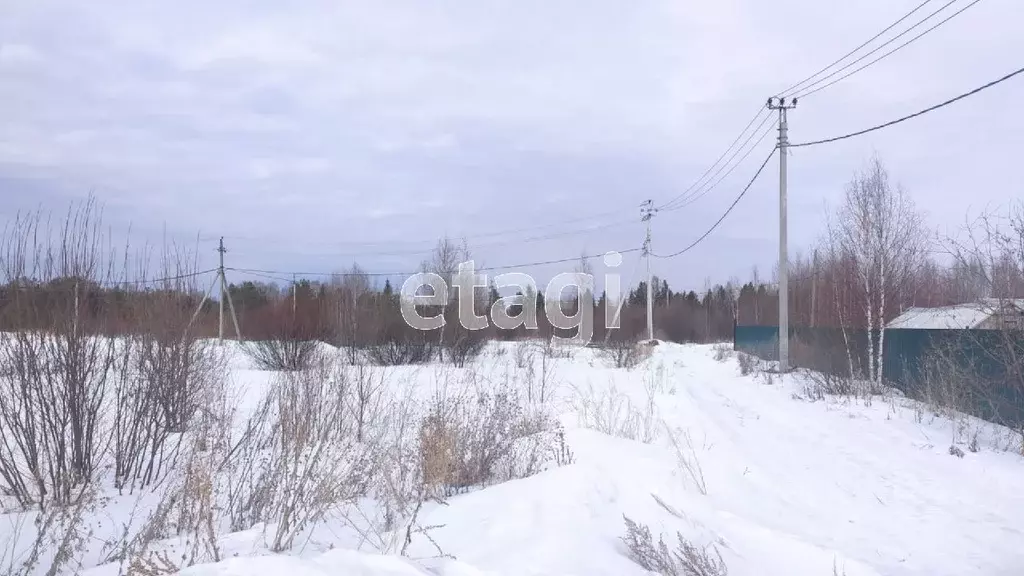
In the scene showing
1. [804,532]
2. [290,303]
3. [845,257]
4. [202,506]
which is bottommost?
[804,532]

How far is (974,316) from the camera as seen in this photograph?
11914mm

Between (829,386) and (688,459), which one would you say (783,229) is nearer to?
(829,386)

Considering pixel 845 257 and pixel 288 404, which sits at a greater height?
pixel 845 257

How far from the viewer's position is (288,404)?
671 centimetres

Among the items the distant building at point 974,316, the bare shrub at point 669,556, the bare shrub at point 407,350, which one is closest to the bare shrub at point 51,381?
the bare shrub at point 669,556

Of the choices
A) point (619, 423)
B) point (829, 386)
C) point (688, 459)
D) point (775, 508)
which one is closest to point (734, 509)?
point (775, 508)

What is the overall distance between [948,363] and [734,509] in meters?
6.28

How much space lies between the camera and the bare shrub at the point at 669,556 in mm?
4049

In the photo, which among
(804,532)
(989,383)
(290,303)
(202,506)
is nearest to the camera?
(202,506)

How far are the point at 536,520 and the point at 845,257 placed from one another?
1336 centimetres

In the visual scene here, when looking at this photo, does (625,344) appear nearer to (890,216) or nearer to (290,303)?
(890,216)

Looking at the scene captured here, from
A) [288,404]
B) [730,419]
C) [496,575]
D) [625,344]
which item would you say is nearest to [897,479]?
[730,419]

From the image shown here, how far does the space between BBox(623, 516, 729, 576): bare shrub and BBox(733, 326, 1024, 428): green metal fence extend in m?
6.36

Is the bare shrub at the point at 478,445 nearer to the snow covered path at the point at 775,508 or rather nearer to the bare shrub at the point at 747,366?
the snow covered path at the point at 775,508
